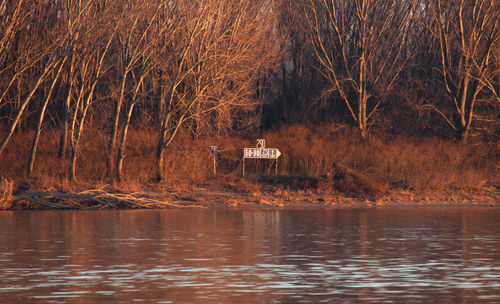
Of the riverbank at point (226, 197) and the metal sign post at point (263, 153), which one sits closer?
the riverbank at point (226, 197)

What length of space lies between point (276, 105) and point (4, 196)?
1070 inches

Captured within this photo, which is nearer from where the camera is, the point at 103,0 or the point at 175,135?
the point at 103,0

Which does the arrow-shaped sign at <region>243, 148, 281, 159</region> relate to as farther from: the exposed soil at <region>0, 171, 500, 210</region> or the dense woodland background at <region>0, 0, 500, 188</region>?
the dense woodland background at <region>0, 0, 500, 188</region>

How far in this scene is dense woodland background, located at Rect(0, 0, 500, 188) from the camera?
3466 cm

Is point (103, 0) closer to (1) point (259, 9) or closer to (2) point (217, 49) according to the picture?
(2) point (217, 49)

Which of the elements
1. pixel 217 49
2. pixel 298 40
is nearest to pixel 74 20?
pixel 217 49

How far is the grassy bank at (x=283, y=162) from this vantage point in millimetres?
35312

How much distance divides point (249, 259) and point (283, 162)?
903 inches

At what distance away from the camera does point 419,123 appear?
46.4 meters

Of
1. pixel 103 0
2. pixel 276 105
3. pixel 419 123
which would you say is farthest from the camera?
pixel 276 105

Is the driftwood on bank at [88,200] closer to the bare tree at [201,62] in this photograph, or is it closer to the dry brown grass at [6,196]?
the dry brown grass at [6,196]

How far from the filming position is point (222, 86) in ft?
120

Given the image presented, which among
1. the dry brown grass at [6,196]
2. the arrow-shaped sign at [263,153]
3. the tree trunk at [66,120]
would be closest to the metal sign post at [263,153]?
the arrow-shaped sign at [263,153]

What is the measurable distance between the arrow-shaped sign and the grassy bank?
106 centimetres
